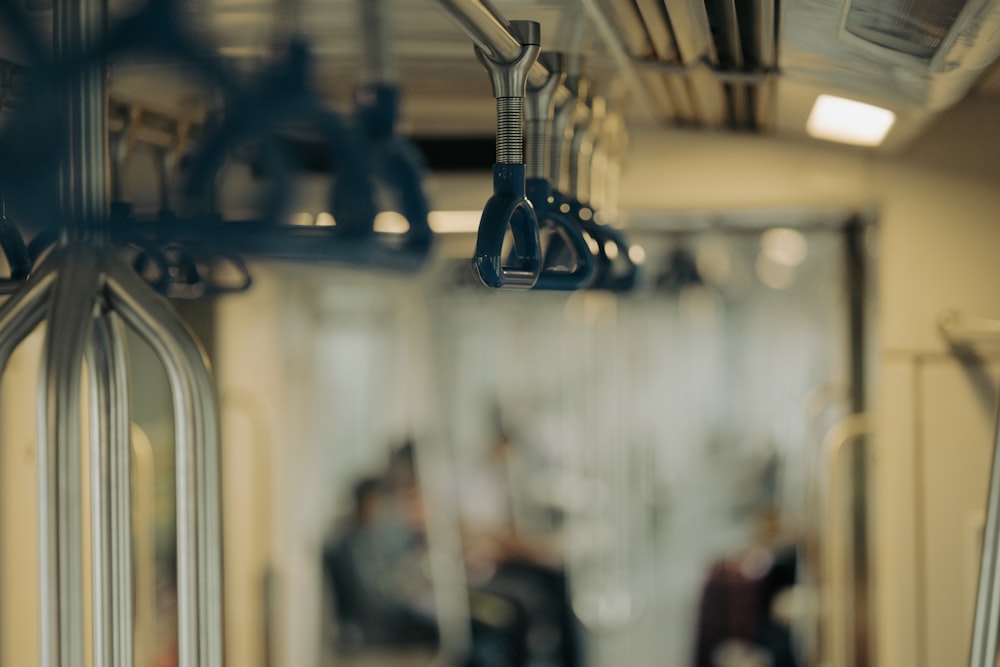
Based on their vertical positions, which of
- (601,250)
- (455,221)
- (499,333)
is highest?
(455,221)

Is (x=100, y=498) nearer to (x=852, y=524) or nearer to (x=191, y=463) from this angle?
(x=191, y=463)

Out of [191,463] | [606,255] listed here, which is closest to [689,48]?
[606,255]

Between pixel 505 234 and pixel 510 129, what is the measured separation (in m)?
0.10

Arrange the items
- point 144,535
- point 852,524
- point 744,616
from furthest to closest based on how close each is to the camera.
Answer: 1. point 744,616
2. point 852,524
3. point 144,535

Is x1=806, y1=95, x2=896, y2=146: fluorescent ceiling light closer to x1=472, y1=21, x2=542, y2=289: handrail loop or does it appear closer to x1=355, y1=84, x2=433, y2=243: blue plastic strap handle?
x1=355, y1=84, x2=433, y2=243: blue plastic strap handle

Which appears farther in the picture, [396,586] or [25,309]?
[396,586]

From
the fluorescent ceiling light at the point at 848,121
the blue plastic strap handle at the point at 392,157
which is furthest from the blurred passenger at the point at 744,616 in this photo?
the blue plastic strap handle at the point at 392,157

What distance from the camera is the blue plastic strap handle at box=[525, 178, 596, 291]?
1294 millimetres

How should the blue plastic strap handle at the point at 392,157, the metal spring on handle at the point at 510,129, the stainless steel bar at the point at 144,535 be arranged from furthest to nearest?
the stainless steel bar at the point at 144,535, the blue plastic strap handle at the point at 392,157, the metal spring on handle at the point at 510,129

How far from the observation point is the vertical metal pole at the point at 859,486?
3055 mm

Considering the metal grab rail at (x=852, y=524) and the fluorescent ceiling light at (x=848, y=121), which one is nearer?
the fluorescent ceiling light at (x=848, y=121)

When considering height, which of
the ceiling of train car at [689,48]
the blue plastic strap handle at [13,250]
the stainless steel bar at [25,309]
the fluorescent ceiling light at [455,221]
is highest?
the ceiling of train car at [689,48]

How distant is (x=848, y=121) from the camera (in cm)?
252

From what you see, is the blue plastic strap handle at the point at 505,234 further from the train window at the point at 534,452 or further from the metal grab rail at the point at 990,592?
the train window at the point at 534,452
